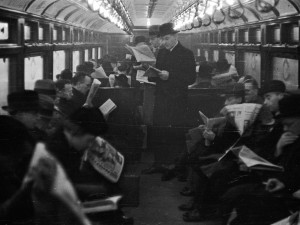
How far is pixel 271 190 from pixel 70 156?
109 cm

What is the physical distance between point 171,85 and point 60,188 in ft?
3.25

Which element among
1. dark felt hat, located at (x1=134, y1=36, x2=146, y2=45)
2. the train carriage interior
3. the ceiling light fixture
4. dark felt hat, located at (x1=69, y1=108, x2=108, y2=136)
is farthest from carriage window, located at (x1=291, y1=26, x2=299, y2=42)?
dark felt hat, located at (x1=69, y1=108, x2=108, y2=136)

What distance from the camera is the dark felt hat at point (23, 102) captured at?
181 cm

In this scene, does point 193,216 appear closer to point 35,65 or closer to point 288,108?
point 288,108

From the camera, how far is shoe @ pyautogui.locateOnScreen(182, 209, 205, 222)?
244cm

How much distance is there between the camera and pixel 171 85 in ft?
8.06

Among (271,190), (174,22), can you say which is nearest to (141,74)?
(174,22)

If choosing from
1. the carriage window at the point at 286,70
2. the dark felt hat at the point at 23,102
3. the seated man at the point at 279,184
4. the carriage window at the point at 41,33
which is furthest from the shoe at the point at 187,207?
the carriage window at the point at 41,33

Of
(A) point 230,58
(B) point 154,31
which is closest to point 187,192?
(B) point 154,31

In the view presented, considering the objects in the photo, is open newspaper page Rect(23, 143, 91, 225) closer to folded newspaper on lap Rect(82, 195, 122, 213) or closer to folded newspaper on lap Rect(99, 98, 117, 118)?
folded newspaper on lap Rect(82, 195, 122, 213)

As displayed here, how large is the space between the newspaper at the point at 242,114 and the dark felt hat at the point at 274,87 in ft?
0.51

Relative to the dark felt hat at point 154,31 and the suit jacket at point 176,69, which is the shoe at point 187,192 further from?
the dark felt hat at point 154,31

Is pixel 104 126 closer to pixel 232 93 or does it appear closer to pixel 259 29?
pixel 232 93

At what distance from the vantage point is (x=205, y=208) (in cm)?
258
